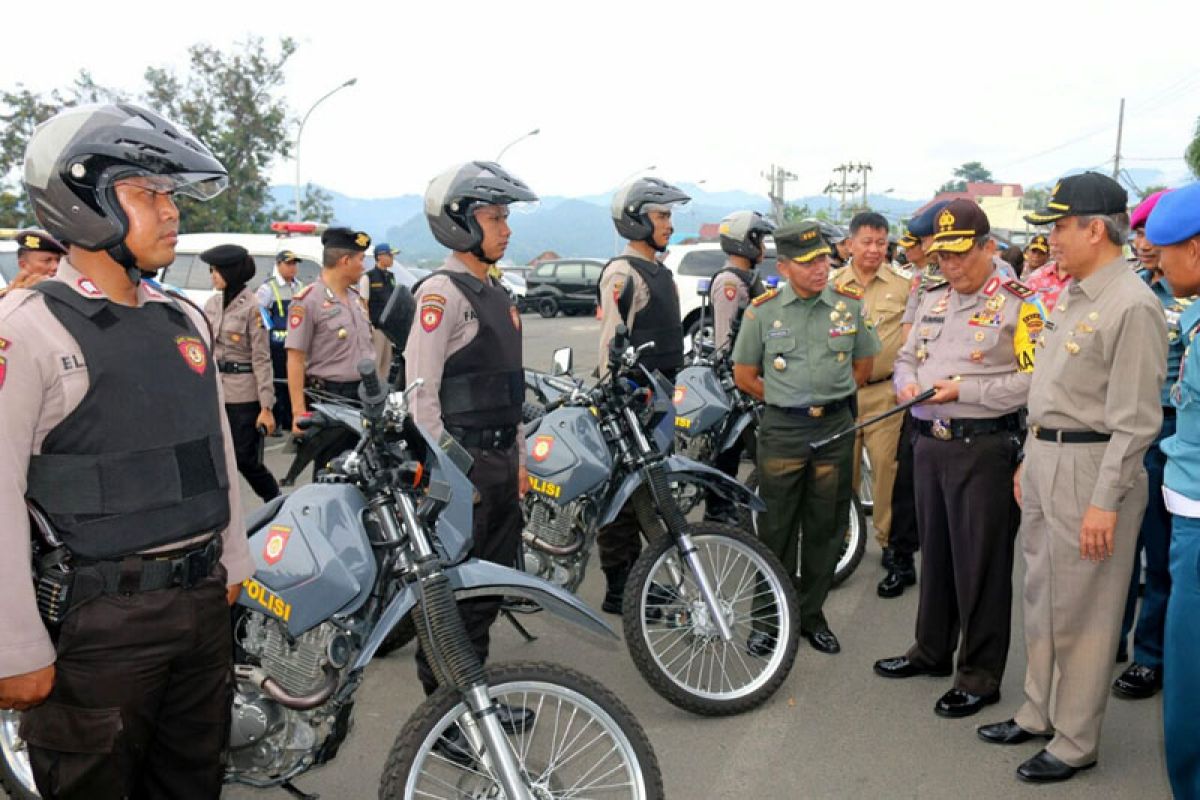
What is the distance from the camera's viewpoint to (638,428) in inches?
168

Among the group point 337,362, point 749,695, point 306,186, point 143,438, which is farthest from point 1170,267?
point 306,186

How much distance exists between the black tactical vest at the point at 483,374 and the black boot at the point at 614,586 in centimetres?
157

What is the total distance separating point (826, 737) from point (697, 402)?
2.40 metres

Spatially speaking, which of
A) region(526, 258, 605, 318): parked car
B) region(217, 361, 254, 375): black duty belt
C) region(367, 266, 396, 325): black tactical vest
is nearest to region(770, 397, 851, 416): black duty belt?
region(217, 361, 254, 375): black duty belt

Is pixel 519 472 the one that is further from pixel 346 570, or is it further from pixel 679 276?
pixel 679 276

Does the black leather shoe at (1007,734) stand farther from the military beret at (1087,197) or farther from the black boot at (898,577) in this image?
the military beret at (1087,197)

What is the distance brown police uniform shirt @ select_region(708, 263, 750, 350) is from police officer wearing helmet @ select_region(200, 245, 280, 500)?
2982mm

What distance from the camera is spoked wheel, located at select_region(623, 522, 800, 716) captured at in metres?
3.87

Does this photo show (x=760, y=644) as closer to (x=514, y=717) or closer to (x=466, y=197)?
(x=514, y=717)

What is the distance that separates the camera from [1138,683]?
422 centimetres

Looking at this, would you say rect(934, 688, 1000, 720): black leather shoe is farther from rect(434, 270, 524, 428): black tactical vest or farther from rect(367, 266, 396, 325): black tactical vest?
rect(367, 266, 396, 325): black tactical vest

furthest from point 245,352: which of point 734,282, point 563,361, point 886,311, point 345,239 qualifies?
point 886,311

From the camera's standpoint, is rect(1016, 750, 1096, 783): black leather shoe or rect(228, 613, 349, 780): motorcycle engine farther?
rect(1016, 750, 1096, 783): black leather shoe

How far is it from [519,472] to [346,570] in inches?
50.8
